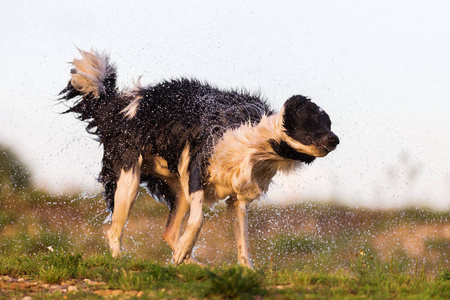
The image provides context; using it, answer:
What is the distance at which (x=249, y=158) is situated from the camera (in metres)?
6.17

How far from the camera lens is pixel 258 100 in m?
6.88

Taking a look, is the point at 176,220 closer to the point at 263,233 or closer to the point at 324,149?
the point at 324,149

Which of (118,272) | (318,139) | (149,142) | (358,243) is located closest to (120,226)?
(149,142)

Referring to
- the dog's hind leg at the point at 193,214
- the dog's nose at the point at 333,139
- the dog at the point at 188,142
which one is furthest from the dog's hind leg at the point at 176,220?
the dog's nose at the point at 333,139

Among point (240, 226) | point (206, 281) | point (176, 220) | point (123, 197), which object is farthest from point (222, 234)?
point (206, 281)

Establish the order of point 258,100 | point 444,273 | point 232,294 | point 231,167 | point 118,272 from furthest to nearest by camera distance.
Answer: point 258,100
point 231,167
point 444,273
point 118,272
point 232,294

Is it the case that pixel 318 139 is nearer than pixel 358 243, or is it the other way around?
pixel 318 139

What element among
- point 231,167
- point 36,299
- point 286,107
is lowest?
point 36,299

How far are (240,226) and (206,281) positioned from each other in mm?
2093

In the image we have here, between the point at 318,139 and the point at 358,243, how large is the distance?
26.7 ft

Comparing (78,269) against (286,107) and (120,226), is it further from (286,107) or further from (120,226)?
(286,107)

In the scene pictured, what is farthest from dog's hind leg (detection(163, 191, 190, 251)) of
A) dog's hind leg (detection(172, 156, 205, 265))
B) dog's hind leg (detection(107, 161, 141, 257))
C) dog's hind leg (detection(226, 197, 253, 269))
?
dog's hind leg (detection(172, 156, 205, 265))

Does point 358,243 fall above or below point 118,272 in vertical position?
above

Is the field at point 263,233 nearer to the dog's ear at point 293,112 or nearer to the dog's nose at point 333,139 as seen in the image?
the dog's ear at point 293,112
